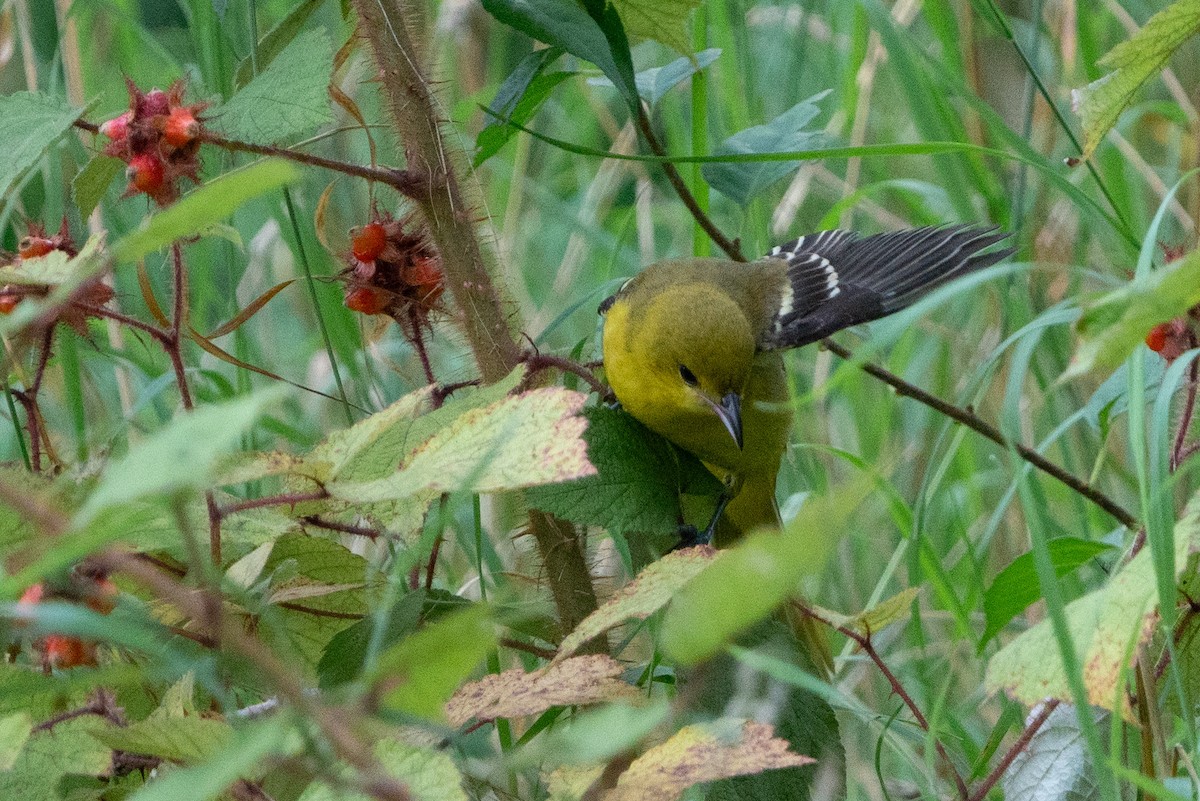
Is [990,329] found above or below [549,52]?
below

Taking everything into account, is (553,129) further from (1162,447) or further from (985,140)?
(1162,447)

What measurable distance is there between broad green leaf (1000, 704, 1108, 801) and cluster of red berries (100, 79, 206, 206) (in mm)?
1083

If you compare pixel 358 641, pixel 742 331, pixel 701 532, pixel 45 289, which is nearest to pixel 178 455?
pixel 358 641

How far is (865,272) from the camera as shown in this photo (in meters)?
2.64

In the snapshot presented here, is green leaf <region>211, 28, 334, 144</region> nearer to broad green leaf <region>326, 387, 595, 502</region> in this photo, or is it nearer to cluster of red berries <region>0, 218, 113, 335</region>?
cluster of red berries <region>0, 218, 113, 335</region>

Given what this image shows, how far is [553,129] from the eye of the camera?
13.8ft

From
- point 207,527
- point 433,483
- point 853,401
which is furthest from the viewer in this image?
point 853,401

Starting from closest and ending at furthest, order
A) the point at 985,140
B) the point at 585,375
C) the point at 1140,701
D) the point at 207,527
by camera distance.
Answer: the point at 207,527 < the point at 1140,701 < the point at 585,375 < the point at 985,140

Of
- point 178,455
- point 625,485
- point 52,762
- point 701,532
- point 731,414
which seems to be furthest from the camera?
point 731,414

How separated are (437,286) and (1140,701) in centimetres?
91

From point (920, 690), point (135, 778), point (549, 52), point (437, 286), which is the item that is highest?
point (549, 52)

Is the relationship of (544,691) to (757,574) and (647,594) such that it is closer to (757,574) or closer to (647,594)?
(647,594)

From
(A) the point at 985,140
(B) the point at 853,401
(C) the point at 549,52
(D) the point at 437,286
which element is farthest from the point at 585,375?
(A) the point at 985,140

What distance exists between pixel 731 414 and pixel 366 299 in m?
1.04
